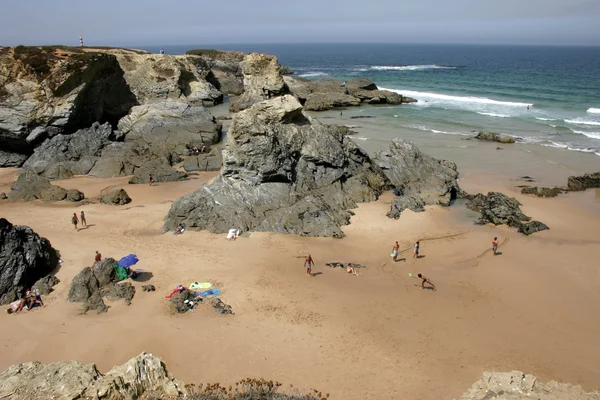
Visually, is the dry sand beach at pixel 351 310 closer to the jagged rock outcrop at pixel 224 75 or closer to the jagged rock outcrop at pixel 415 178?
the jagged rock outcrop at pixel 415 178

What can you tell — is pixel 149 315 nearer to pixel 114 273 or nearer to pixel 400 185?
pixel 114 273

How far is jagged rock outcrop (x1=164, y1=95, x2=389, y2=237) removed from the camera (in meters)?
19.7

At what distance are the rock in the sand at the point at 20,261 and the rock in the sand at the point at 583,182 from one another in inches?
1055

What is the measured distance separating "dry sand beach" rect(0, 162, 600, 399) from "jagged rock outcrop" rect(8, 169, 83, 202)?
264 cm

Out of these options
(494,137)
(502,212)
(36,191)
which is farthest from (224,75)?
(502,212)

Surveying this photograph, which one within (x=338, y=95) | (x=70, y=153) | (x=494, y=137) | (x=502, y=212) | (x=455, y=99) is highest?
(x=338, y=95)

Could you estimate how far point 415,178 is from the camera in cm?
2427

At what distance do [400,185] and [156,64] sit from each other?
34.5 meters

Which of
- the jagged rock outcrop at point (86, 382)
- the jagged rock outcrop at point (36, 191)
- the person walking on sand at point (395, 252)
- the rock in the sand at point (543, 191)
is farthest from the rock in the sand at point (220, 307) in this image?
the rock in the sand at point (543, 191)

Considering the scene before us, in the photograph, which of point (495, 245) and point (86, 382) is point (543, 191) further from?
point (86, 382)

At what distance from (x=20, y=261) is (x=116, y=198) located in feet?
27.4

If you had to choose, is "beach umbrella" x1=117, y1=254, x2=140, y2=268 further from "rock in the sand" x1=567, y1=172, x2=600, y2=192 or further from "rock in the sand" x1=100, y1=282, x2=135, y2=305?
"rock in the sand" x1=567, y1=172, x2=600, y2=192

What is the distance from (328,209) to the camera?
2067cm

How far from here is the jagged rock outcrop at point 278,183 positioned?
64.5ft
